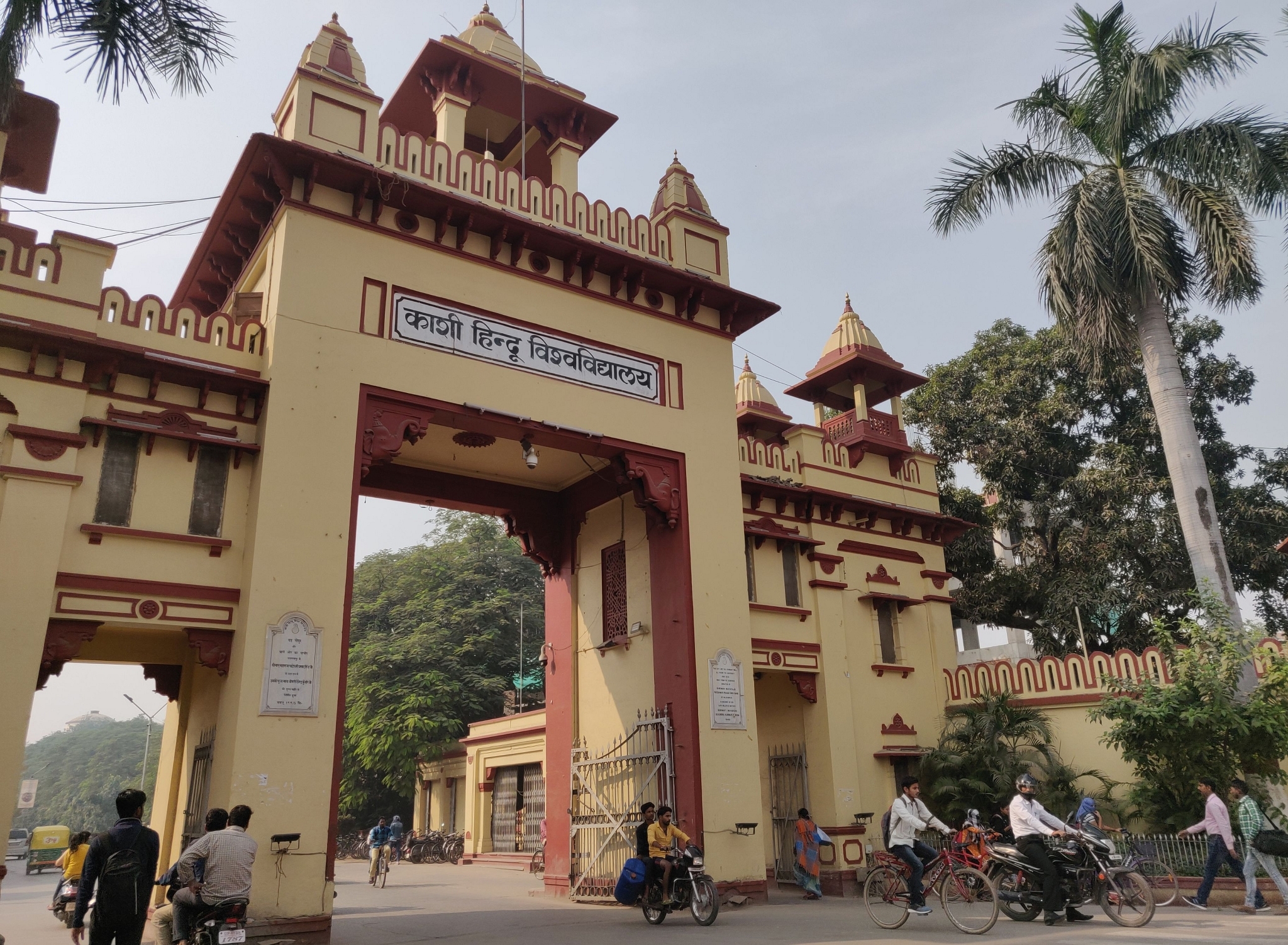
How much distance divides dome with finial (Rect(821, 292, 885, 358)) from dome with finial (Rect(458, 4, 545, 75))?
8227 millimetres

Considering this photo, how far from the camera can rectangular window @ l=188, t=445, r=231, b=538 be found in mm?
10586

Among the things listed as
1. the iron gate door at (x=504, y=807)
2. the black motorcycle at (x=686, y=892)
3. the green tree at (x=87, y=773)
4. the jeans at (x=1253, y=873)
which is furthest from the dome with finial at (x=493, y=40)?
the green tree at (x=87, y=773)

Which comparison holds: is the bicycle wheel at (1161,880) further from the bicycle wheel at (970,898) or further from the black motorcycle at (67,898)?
the black motorcycle at (67,898)

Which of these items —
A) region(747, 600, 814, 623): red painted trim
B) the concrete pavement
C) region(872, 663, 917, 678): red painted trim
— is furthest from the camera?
region(872, 663, 917, 678): red painted trim

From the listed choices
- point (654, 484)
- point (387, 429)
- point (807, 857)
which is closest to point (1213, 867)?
point (807, 857)

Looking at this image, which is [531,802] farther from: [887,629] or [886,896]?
Result: [886,896]

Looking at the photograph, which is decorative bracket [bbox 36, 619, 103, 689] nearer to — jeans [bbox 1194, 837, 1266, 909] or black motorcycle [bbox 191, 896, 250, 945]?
black motorcycle [bbox 191, 896, 250, 945]

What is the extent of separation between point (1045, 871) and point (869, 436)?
1025cm

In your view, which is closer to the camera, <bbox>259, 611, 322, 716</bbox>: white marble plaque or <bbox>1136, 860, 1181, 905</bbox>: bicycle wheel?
<bbox>259, 611, 322, 716</bbox>: white marble plaque

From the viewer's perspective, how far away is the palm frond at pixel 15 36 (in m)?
8.09

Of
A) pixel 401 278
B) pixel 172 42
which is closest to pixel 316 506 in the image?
pixel 401 278

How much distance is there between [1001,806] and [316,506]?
11765 mm

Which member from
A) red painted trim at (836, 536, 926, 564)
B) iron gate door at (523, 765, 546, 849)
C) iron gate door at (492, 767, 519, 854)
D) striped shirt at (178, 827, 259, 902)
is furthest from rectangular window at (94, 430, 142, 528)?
iron gate door at (492, 767, 519, 854)

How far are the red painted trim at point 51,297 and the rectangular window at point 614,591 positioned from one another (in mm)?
7991
